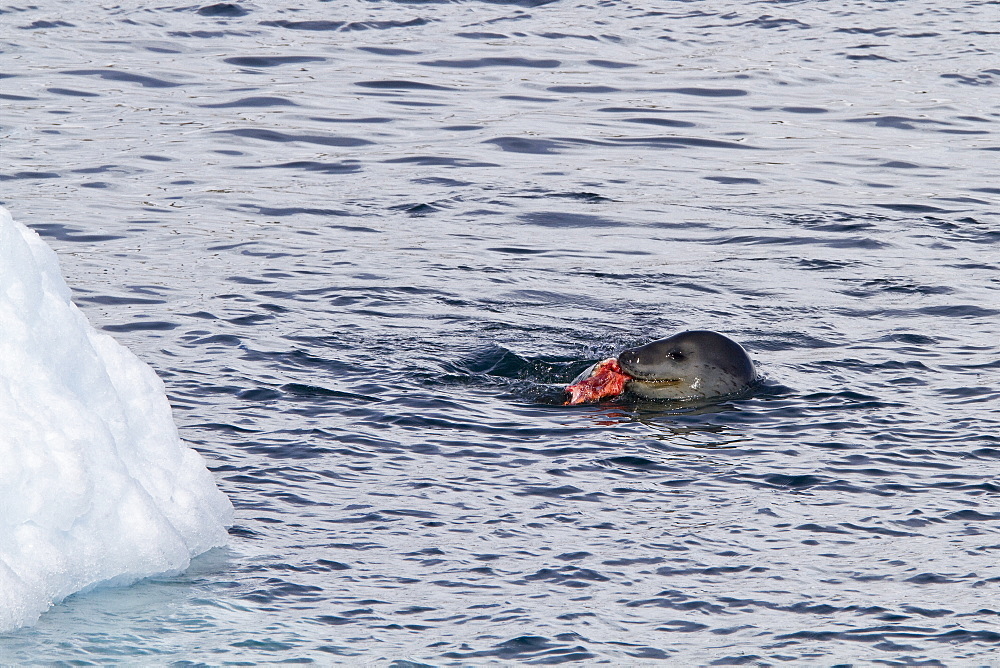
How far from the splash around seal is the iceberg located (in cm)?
353

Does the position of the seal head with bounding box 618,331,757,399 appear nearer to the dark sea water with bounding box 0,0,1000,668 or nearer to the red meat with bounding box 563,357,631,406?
the red meat with bounding box 563,357,631,406

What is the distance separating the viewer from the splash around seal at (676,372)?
10336 mm

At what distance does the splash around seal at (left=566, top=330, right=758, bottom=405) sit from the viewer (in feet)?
33.9

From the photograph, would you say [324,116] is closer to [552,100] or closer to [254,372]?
[552,100]

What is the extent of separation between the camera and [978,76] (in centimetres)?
2177

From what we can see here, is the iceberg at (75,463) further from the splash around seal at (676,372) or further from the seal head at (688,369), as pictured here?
the seal head at (688,369)

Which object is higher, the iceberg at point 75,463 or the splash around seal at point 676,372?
the iceberg at point 75,463

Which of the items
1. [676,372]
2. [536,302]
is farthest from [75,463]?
[536,302]

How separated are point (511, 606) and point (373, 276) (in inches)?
268

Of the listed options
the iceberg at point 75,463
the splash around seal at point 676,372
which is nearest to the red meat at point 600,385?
the splash around seal at point 676,372

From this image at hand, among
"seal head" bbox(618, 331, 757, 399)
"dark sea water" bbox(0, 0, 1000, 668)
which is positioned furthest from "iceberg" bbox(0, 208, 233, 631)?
"seal head" bbox(618, 331, 757, 399)

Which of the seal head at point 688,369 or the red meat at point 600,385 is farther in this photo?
the seal head at point 688,369

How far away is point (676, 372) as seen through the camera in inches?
408

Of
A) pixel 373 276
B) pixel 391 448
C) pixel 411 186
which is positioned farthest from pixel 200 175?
pixel 391 448
